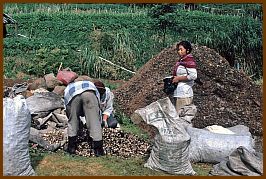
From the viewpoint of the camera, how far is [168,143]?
19.8 ft

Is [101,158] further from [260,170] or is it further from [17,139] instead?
[260,170]

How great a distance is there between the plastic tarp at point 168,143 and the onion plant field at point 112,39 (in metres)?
7.77

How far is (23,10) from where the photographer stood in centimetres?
2603

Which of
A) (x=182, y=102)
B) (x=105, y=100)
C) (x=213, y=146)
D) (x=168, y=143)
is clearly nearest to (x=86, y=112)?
(x=105, y=100)

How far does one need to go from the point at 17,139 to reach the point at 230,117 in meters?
4.01

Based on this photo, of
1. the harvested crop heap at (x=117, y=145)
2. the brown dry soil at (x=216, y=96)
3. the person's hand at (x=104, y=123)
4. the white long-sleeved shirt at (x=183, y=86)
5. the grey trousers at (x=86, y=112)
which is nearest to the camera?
the grey trousers at (x=86, y=112)

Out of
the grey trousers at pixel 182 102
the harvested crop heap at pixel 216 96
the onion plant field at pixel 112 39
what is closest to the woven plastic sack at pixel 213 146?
the grey trousers at pixel 182 102

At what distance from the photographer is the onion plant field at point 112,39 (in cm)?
1425

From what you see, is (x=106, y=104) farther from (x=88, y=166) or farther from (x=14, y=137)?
(x=14, y=137)

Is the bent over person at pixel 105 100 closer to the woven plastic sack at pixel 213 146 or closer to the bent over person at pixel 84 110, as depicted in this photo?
the bent over person at pixel 84 110

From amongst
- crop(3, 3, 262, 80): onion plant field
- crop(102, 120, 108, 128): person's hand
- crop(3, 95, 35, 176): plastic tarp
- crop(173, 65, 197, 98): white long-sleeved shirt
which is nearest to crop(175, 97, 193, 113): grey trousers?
crop(173, 65, 197, 98): white long-sleeved shirt

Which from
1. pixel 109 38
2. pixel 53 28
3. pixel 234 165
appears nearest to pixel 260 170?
pixel 234 165

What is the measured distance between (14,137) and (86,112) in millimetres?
1264

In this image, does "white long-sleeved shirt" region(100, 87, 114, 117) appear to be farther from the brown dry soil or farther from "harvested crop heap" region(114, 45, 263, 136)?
"harvested crop heap" region(114, 45, 263, 136)
